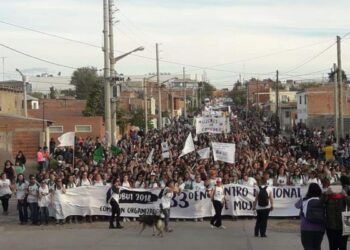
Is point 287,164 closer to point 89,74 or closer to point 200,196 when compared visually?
point 200,196

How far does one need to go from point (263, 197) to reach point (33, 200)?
7.07 m

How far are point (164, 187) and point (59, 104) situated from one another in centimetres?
5963

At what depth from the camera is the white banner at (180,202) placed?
19.8 meters

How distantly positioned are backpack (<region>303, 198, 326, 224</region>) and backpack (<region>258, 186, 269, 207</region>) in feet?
19.5

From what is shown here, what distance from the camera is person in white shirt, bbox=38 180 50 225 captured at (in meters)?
19.8

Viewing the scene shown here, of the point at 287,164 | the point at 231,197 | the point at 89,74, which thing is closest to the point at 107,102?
the point at 287,164

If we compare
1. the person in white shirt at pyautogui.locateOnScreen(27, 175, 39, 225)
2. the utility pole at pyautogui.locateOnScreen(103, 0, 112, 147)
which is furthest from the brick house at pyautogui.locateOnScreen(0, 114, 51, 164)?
the person in white shirt at pyautogui.locateOnScreen(27, 175, 39, 225)

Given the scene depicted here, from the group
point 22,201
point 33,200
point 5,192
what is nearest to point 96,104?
point 5,192

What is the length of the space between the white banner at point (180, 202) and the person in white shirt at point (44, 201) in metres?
0.25

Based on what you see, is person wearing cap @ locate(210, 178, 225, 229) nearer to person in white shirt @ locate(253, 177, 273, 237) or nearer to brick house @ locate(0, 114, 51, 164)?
person in white shirt @ locate(253, 177, 273, 237)

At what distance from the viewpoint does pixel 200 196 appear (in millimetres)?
19812

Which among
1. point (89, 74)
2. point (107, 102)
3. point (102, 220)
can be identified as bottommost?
point (102, 220)

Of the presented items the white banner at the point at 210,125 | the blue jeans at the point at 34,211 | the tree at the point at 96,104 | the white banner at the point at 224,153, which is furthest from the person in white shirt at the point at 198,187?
the tree at the point at 96,104

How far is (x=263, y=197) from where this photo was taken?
16125 millimetres
